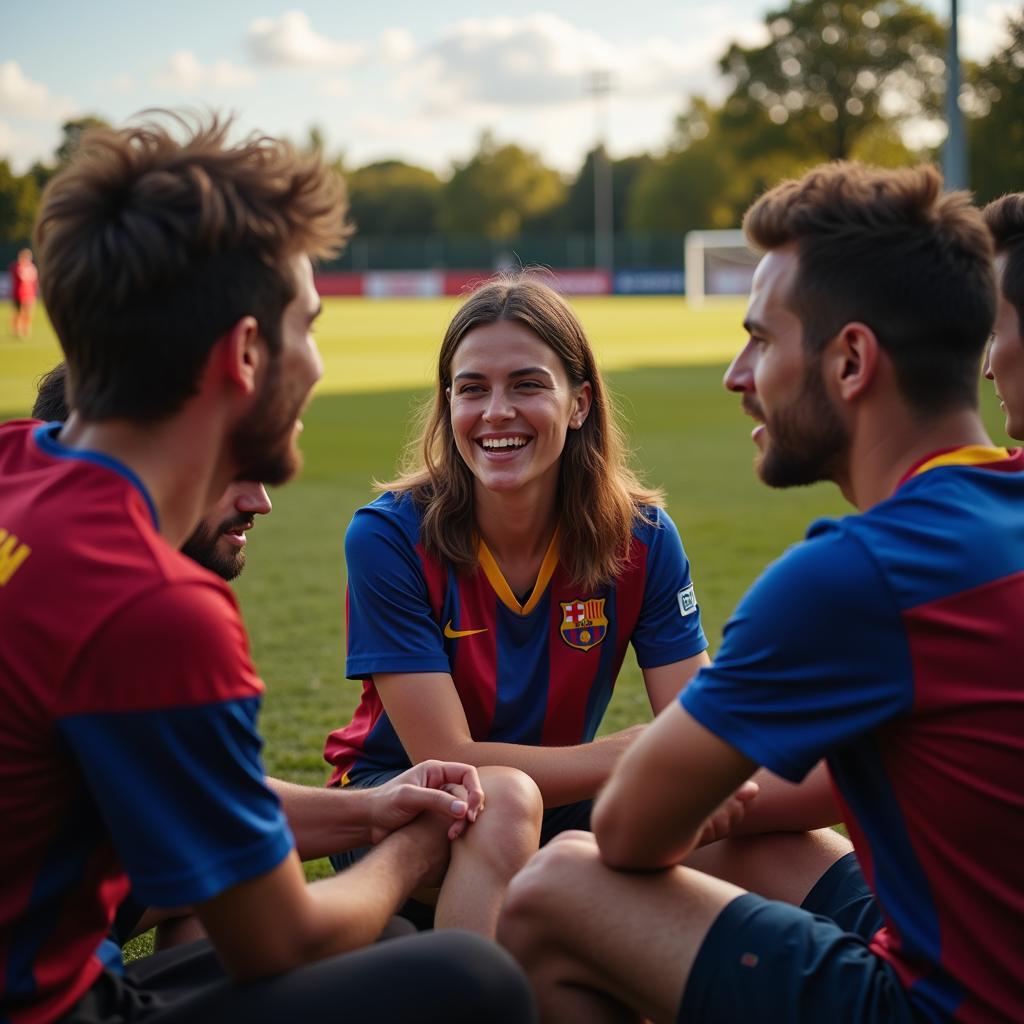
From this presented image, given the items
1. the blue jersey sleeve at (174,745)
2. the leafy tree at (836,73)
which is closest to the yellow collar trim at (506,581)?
the blue jersey sleeve at (174,745)

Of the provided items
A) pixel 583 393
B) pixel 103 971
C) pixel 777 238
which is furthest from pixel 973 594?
pixel 583 393

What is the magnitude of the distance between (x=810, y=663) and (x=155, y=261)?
122cm

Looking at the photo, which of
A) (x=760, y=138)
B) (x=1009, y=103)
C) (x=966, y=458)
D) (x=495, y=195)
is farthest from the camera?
(x=495, y=195)

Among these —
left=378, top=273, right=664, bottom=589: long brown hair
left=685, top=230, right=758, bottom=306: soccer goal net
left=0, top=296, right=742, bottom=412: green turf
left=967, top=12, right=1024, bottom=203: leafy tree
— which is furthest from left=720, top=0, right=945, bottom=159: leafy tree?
left=378, top=273, right=664, bottom=589: long brown hair

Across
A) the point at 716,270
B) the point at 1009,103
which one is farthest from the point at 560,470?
the point at 716,270

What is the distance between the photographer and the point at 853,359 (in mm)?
2473

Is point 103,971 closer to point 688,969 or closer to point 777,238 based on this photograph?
point 688,969

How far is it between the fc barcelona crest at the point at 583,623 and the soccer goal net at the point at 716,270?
5491cm

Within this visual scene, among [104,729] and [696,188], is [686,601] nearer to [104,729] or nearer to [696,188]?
[104,729]

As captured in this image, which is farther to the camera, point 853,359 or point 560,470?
point 560,470

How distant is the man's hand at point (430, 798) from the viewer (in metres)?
3.02

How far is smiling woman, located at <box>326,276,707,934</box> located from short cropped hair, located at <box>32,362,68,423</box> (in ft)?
2.68

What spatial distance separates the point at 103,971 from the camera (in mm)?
2254

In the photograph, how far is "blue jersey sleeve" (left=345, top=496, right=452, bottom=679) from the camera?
356cm
